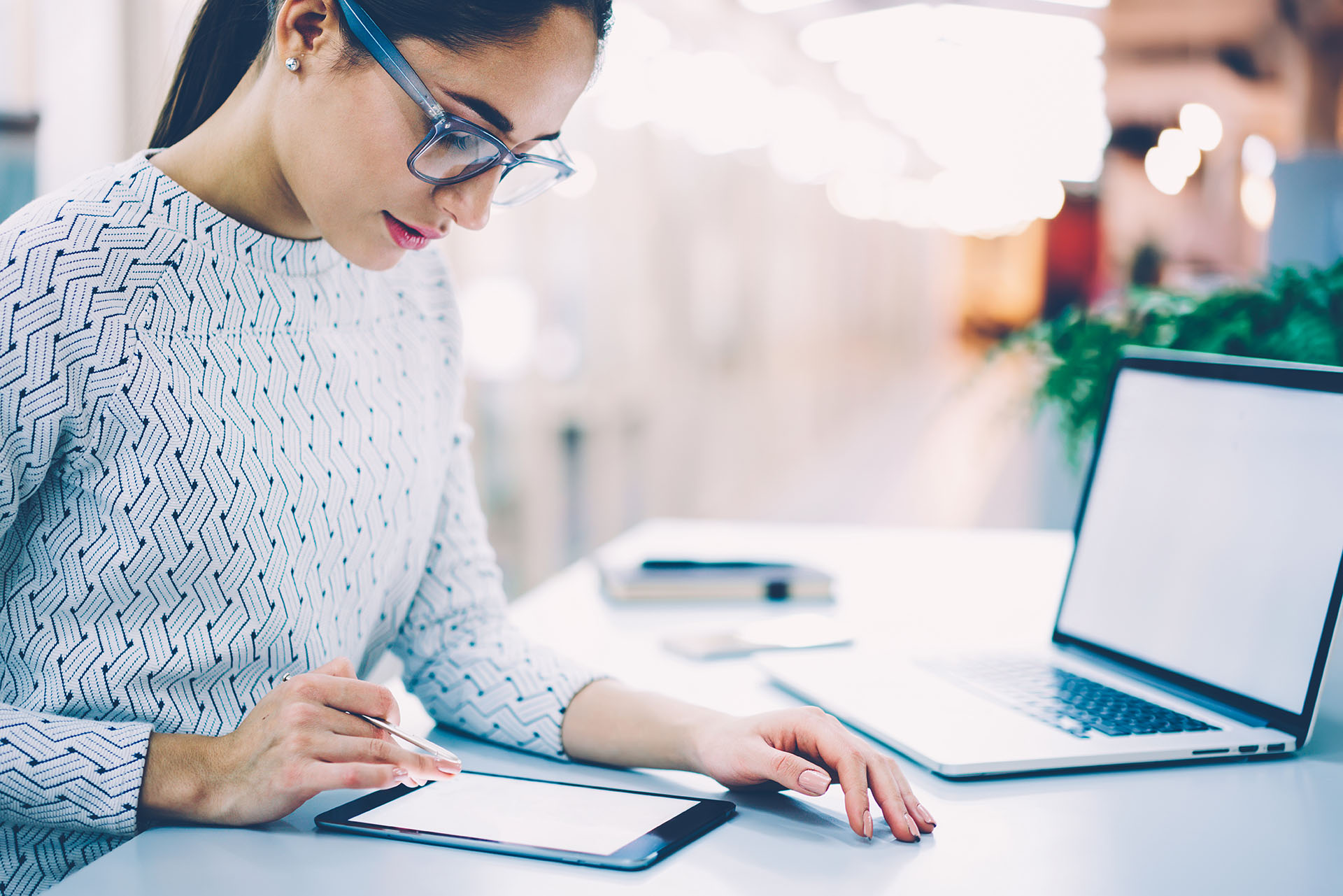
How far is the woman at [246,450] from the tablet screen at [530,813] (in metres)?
0.05

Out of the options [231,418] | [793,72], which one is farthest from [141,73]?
[793,72]

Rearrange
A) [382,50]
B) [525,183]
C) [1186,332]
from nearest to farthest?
1. [382,50]
2. [525,183]
3. [1186,332]

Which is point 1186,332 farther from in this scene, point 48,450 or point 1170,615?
point 48,450

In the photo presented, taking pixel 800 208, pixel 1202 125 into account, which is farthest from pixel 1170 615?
pixel 800 208

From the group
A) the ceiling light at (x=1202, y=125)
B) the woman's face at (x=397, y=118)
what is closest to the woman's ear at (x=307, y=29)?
the woman's face at (x=397, y=118)

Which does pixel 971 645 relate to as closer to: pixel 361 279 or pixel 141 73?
pixel 361 279

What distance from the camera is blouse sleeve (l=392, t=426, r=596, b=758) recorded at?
0.91m

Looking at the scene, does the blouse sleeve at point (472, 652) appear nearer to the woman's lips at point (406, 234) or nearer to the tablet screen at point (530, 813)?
the tablet screen at point (530, 813)

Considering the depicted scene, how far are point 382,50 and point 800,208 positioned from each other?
6.70 metres

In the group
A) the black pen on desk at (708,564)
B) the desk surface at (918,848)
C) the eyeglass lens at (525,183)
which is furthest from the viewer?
the black pen on desk at (708,564)

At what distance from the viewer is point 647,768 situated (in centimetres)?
85

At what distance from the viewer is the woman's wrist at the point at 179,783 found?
68cm

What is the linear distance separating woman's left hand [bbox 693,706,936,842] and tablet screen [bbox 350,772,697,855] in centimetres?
5

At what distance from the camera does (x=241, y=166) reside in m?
0.84
